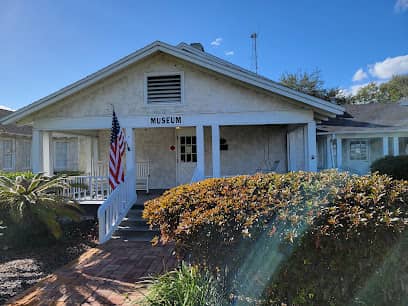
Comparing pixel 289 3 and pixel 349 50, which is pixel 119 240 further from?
pixel 349 50

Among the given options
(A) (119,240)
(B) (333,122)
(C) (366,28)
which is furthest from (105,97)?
(C) (366,28)

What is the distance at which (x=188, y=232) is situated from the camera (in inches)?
120

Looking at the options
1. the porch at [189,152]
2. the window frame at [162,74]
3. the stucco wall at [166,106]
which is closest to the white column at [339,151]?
the porch at [189,152]

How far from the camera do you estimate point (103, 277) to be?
480cm

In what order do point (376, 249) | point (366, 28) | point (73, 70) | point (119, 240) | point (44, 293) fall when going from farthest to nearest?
point (366, 28), point (73, 70), point (119, 240), point (44, 293), point (376, 249)

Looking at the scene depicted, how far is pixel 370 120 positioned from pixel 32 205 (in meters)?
14.2

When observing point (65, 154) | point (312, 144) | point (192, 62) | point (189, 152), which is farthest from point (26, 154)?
point (312, 144)

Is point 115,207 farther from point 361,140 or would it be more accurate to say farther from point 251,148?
point 361,140

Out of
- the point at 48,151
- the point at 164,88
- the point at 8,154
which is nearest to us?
the point at 164,88

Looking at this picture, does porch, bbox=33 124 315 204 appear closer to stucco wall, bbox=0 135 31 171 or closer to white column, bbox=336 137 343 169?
white column, bbox=336 137 343 169

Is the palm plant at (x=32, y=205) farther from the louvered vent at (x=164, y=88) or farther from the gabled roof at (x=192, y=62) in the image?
the louvered vent at (x=164, y=88)

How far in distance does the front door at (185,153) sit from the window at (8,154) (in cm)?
1214

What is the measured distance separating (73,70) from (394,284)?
1480cm

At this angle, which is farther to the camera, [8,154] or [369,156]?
[8,154]
